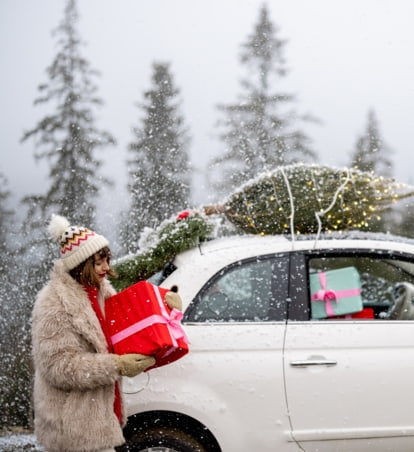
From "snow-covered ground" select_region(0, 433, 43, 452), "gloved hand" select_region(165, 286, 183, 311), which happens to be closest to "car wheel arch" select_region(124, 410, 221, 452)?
"gloved hand" select_region(165, 286, 183, 311)

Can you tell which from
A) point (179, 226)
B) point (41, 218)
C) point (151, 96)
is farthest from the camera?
point (151, 96)

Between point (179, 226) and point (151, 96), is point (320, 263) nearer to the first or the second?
point (179, 226)

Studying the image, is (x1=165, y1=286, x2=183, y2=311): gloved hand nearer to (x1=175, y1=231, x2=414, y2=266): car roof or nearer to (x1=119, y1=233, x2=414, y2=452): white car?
(x1=119, y1=233, x2=414, y2=452): white car

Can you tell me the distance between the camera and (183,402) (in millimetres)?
3492

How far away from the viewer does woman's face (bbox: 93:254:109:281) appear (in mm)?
2986

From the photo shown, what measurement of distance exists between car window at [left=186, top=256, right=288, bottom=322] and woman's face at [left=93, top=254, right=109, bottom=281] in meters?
0.77

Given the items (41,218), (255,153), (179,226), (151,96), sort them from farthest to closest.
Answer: (151,96), (255,153), (41,218), (179,226)

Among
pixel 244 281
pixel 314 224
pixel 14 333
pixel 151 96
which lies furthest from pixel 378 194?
pixel 151 96

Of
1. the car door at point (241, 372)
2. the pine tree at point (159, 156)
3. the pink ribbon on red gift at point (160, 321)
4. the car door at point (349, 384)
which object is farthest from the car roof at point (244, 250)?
the pine tree at point (159, 156)

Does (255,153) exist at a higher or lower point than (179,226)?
higher

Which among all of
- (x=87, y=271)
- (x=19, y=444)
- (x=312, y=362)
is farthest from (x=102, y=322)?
(x=19, y=444)

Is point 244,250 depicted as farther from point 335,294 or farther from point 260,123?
point 260,123

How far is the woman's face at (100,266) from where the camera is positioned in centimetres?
299

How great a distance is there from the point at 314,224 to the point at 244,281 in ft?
2.44
